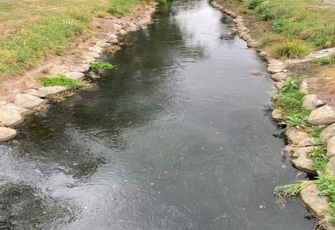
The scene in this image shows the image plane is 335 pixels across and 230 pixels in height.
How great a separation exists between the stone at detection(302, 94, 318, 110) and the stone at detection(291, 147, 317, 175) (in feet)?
5.72

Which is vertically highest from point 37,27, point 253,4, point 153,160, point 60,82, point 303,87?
point 37,27

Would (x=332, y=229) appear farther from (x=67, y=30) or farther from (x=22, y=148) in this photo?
(x=67, y=30)

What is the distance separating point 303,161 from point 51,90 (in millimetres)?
7741

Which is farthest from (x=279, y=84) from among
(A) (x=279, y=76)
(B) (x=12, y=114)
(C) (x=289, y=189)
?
(B) (x=12, y=114)

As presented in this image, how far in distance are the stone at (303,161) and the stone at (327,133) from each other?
1.33ft

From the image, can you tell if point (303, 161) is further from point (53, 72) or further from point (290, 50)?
point (53, 72)

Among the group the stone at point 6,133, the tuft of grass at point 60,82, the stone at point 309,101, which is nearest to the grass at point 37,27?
the tuft of grass at point 60,82

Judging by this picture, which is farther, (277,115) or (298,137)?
(277,115)

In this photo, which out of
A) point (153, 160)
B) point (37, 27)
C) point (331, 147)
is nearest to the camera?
point (331, 147)

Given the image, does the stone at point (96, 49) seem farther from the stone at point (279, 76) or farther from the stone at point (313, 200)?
the stone at point (313, 200)

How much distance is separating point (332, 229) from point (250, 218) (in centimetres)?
127

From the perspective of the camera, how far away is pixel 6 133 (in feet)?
24.0

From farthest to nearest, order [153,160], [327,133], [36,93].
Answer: [36,93] < [327,133] < [153,160]

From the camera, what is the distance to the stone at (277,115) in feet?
26.1
